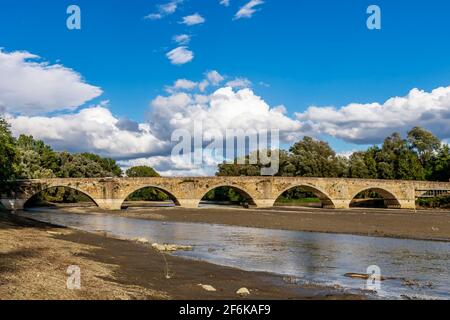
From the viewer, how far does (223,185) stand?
67500 mm

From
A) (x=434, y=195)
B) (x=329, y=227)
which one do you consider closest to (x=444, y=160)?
(x=434, y=195)

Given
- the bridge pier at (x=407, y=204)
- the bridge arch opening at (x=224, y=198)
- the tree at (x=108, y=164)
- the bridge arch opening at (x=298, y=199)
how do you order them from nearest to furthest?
the bridge pier at (x=407, y=204) < the bridge arch opening at (x=298, y=199) < the bridge arch opening at (x=224, y=198) < the tree at (x=108, y=164)

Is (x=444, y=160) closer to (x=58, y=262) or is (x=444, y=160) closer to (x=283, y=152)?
(x=283, y=152)

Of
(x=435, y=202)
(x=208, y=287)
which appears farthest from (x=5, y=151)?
(x=435, y=202)

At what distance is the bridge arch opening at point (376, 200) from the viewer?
237 ft

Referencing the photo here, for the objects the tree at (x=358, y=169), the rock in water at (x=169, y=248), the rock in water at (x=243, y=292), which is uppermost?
the tree at (x=358, y=169)

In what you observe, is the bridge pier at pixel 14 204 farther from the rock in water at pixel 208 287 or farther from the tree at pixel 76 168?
the rock in water at pixel 208 287

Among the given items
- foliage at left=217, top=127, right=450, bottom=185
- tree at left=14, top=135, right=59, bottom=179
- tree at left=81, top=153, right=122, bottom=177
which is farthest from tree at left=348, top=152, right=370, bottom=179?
tree at left=81, top=153, right=122, bottom=177

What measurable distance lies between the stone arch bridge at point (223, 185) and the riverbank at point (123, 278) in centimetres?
4726

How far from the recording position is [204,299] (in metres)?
10.5

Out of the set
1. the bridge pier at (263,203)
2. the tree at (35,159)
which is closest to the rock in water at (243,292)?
the bridge pier at (263,203)

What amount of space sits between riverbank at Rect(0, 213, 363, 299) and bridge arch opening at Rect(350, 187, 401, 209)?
6084cm

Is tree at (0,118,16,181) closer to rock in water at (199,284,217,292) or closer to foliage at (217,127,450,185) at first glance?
rock in water at (199,284,217,292)
